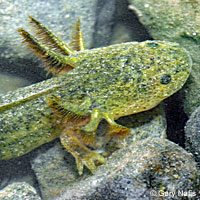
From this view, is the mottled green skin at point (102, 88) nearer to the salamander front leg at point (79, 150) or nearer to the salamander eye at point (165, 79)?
the salamander eye at point (165, 79)

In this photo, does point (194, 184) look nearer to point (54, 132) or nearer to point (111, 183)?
point (111, 183)

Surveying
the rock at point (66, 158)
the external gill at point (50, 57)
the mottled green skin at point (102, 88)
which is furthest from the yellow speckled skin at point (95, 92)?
the rock at point (66, 158)

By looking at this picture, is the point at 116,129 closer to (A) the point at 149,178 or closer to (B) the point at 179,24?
(A) the point at 149,178

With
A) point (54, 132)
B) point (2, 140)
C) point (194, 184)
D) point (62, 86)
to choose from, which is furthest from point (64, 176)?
point (194, 184)

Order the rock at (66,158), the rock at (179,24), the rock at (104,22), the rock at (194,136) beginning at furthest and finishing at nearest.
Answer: the rock at (104,22)
the rock at (179,24)
the rock at (66,158)
the rock at (194,136)

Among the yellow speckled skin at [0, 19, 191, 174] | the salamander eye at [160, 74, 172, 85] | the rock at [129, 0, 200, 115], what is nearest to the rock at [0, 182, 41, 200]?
the yellow speckled skin at [0, 19, 191, 174]
